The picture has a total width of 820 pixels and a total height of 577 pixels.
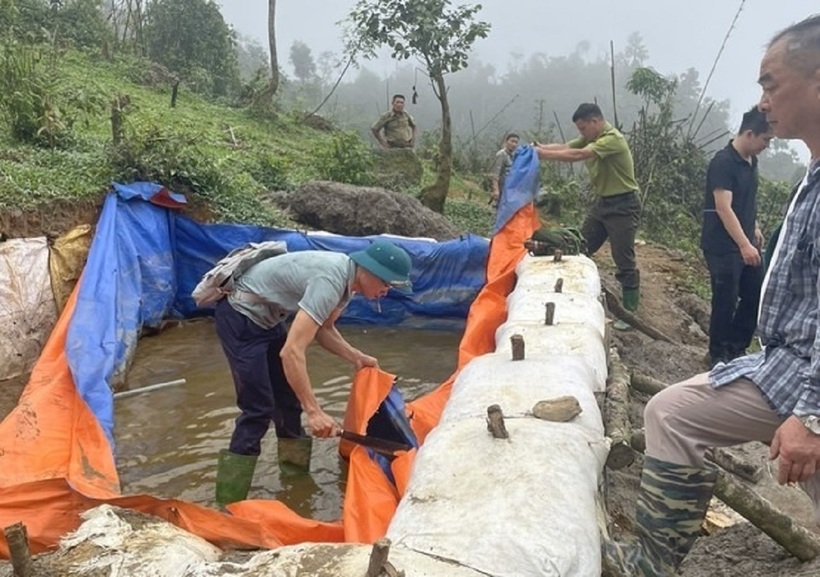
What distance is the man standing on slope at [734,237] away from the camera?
3.88 m

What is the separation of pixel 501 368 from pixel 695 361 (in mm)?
2570

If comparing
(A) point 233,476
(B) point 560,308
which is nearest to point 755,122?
(B) point 560,308

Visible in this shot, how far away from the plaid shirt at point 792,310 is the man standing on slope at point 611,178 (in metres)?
3.49

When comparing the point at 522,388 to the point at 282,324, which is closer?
the point at 522,388

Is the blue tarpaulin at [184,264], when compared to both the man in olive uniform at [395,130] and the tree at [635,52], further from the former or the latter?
the tree at [635,52]

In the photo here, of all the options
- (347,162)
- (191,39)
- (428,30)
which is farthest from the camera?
(191,39)

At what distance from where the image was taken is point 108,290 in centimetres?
427

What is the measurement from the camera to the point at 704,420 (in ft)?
5.69

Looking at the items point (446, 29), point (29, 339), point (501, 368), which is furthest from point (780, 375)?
point (446, 29)

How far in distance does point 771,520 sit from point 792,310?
0.96 m

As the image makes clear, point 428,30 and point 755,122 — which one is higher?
point 428,30

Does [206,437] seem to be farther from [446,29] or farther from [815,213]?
[446,29]

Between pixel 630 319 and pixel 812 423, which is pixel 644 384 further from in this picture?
pixel 812 423

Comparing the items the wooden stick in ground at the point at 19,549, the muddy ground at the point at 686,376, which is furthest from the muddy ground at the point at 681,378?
the wooden stick in ground at the point at 19,549
